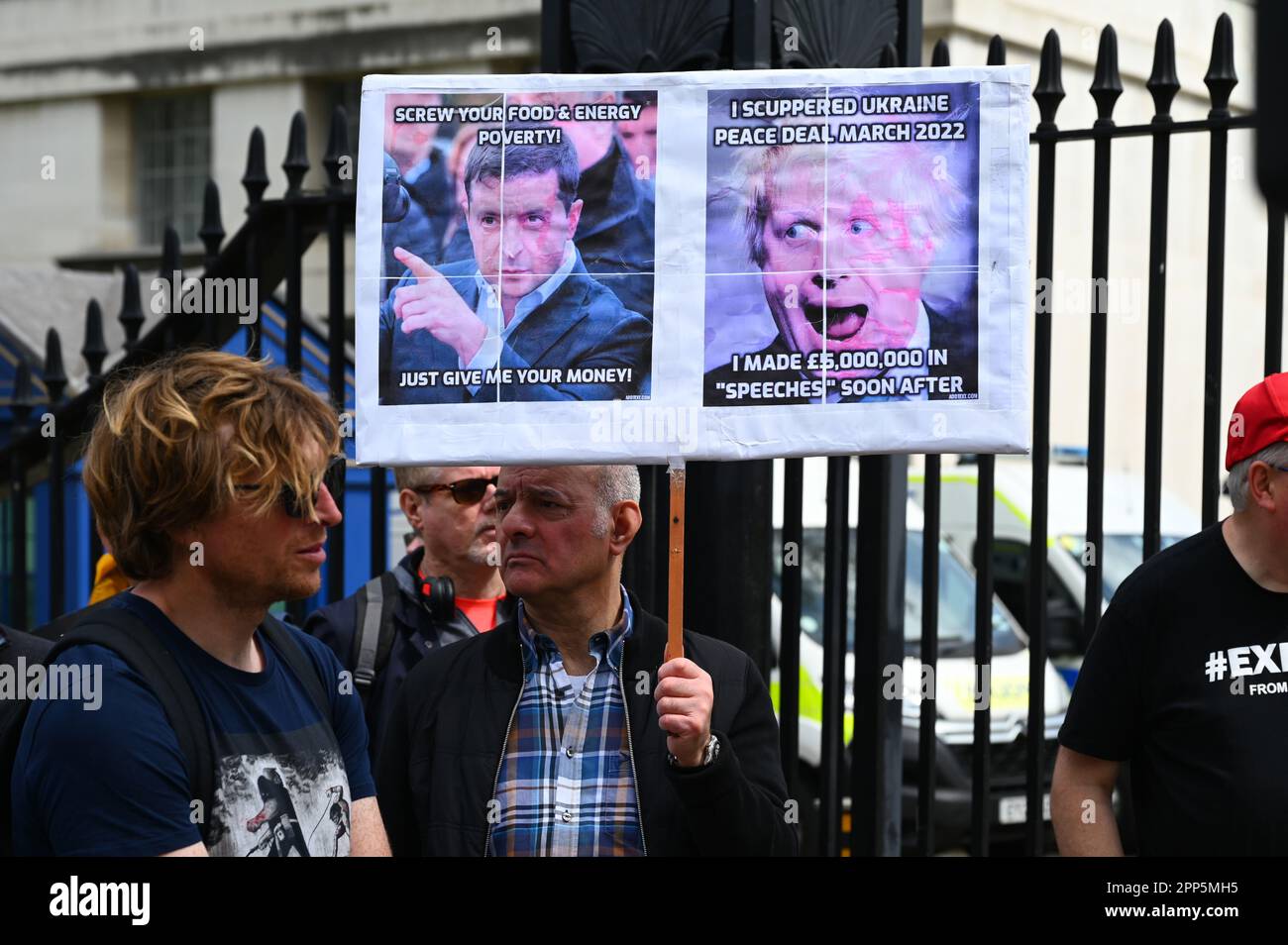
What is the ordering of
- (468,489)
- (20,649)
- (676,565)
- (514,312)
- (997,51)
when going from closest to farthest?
(676,565) < (514,312) < (20,649) < (997,51) < (468,489)

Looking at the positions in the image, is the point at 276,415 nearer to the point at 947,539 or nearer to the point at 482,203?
the point at 482,203

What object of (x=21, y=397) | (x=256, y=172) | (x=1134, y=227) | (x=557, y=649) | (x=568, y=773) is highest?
(x=1134, y=227)

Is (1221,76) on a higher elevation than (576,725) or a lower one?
higher

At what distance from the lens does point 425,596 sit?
15.2ft

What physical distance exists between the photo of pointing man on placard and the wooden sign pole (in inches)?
9.4

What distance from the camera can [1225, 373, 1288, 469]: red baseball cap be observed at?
3.50 meters

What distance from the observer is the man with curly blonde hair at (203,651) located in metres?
2.65

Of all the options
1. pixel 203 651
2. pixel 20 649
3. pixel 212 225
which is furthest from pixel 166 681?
pixel 212 225

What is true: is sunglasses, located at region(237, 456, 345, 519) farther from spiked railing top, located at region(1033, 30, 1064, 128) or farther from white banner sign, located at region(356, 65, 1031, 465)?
spiked railing top, located at region(1033, 30, 1064, 128)

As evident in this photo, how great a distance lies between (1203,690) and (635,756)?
1.08 m

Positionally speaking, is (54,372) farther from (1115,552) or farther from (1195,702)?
(1115,552)

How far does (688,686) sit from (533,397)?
2.20ft

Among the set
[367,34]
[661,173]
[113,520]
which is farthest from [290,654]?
[367,34]

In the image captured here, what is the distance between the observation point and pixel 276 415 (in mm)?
2998
